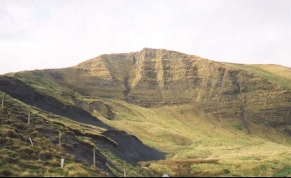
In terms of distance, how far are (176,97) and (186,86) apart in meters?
5.73

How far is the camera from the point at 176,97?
10312 cm

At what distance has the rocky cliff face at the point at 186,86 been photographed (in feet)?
312

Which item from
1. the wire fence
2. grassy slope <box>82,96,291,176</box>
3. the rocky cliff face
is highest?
the rocky cliff face

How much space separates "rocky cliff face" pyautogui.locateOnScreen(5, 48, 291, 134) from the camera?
312ft

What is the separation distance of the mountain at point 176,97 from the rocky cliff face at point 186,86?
239 millimetres

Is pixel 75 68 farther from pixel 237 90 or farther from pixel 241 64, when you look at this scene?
pixel 241 64

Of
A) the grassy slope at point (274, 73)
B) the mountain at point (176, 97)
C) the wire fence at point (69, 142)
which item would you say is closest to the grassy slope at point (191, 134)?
the mountain at point (176, 97)

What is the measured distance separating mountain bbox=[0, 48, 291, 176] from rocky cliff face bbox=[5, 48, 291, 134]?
0.24 metres

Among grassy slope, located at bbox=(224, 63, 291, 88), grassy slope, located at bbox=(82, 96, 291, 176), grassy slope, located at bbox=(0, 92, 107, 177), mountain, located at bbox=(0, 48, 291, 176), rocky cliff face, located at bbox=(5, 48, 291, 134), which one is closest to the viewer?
grassy slope, located at bbox=(0, 92, 107, 177)

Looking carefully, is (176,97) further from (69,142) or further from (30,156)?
(30,156)

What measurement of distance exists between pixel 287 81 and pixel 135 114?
1827 inches

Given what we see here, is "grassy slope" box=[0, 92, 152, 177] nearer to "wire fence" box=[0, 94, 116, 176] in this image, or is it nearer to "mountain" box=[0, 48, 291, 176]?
"wire fence" box=[0, 94, 116, 176]

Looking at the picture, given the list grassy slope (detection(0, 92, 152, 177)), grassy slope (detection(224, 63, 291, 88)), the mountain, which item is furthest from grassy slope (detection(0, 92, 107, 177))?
grassy slope (detection(224, 63, 291, 88))

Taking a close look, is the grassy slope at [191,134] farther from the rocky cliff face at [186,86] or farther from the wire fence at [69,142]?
the wire fence at [69,142]
